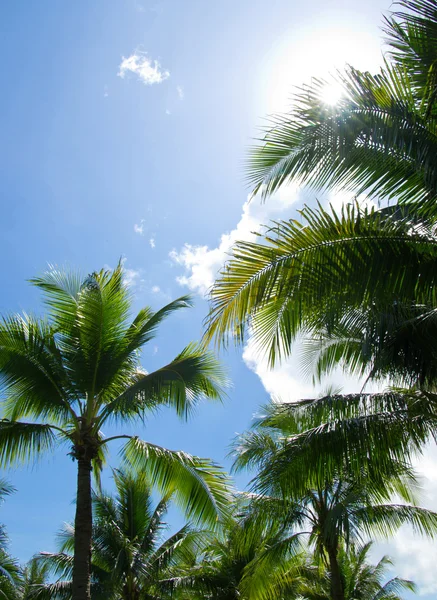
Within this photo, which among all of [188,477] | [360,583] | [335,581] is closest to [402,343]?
[188,477]

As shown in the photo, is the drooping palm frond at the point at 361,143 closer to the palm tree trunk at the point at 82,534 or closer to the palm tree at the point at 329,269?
the palm tree at the point at 329,269

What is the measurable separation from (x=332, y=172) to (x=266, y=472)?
3821 millimetres

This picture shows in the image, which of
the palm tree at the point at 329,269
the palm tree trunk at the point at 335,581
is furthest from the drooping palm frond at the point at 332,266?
the palm tree trunk at the point at 335,581

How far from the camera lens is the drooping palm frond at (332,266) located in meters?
5.00

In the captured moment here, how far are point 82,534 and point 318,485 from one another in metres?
4.32

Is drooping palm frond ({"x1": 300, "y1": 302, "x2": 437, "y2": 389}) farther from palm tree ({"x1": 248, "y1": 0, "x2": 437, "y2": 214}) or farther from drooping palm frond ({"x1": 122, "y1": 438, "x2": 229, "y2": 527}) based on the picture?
drooping palm frond ({"x1": 122, "y1": 438, "x2": 229, "y2": 527})

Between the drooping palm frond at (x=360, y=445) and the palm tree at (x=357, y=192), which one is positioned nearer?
the palm tree at (x=357, y=192)

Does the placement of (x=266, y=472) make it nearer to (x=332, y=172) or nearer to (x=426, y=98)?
(x=332, y=172)

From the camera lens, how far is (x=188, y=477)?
1005cm

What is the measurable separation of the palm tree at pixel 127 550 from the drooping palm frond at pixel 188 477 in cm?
524

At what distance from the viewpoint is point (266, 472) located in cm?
690

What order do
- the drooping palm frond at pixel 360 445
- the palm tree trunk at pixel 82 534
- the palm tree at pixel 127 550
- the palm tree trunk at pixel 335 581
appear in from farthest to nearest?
the palm tree at pixel 127 550, the palm tree trunk at pixel 335 581, the palm tree trunk at pixel 82 534, the drooping palm frond at pixel 360 445

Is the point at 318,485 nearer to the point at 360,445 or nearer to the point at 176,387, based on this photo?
the point at 360,445

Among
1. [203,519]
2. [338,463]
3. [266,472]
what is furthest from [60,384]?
[338,463]
